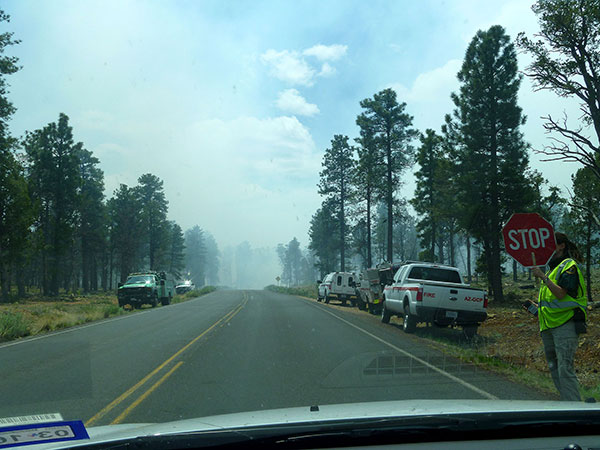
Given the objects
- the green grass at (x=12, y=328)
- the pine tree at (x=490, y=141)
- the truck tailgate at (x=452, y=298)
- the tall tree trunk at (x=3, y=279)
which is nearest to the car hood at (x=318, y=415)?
the truck tailgate at (x=452, y=298)

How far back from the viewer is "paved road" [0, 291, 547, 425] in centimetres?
723

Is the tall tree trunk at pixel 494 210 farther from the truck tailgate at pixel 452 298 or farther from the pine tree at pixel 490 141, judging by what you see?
the truck tailgate at pixel 452 298

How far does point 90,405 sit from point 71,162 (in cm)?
4485

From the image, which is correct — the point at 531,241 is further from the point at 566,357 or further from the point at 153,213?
the point at 153,213

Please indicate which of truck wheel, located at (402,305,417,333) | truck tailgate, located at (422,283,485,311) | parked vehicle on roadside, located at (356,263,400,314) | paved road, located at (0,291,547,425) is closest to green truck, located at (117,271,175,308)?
parked vehicle on roadside, located at (356,263,400,314)

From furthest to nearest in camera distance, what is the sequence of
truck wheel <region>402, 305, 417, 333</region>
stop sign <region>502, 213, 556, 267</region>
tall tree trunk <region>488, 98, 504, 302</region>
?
tall tree trunk <region>488, 98, 504, 302</region> < truck wheel <region>402, 305, 417, 333</region> < stop sign <region>502, 213, 556, 267</region>

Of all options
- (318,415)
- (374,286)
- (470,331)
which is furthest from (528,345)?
(374,286)

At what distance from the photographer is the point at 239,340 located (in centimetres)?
1451

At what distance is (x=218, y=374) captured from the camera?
30.8ft

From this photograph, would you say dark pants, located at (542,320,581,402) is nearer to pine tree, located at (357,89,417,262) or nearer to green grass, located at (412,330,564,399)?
green grass, located at (412,330,564,399)

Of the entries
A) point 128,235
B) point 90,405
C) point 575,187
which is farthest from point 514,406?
point 128,235

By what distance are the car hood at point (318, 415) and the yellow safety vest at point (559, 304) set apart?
3.16m

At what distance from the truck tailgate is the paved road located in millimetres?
1302

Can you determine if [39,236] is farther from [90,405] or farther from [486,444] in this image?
[486,444]
